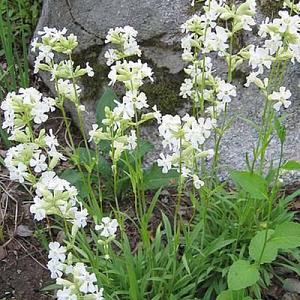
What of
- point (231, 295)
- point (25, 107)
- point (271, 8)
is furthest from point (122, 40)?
point (271, 8)

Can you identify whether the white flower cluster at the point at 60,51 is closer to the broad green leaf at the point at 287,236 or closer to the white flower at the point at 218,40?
the white flower at the point at 218,40

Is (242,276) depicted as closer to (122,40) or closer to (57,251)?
(57,251)

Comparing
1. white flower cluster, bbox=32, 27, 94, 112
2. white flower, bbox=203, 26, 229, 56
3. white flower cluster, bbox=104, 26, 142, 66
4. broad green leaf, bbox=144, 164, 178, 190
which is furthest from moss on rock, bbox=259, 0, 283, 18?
white flower cluster, bbox=32, 27, 94, 112

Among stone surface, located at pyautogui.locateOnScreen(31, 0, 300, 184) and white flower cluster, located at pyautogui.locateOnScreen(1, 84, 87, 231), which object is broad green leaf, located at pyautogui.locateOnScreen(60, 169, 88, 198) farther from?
white flower cluster, located at pyautogui.locateOnScreen(1, 84, 87, 231)

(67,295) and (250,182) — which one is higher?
(250,182)

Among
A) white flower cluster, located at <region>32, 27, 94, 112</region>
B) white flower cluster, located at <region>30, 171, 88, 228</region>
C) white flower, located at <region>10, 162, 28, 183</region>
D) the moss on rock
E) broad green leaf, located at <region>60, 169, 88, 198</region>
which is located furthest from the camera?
the moss on rock
